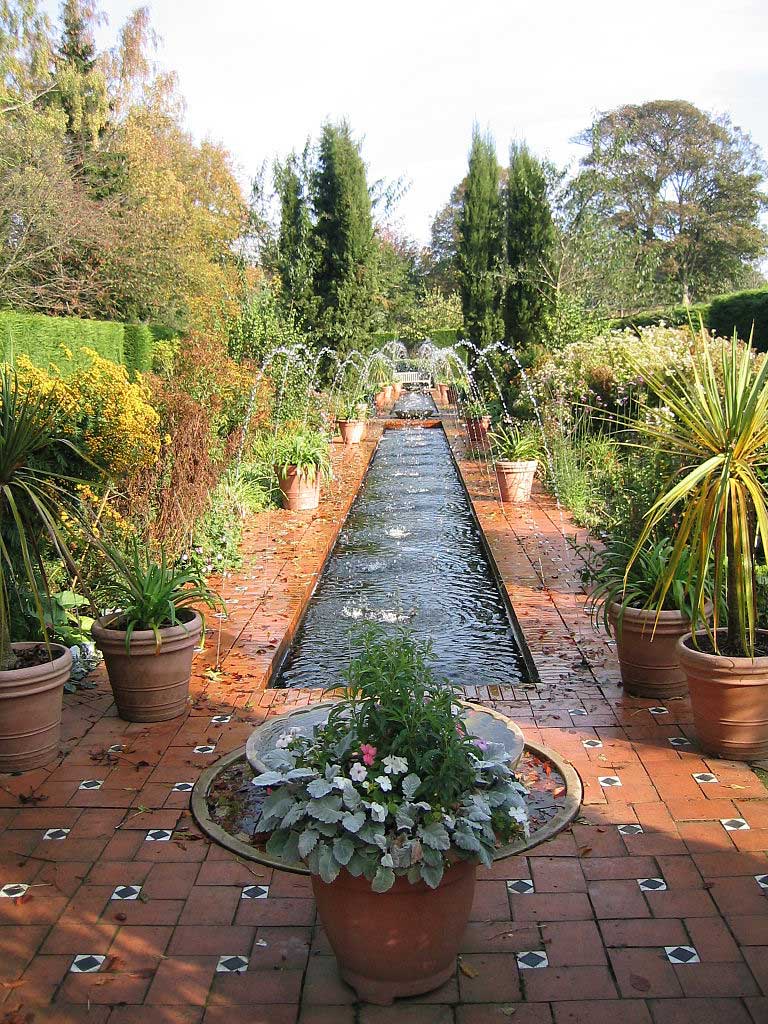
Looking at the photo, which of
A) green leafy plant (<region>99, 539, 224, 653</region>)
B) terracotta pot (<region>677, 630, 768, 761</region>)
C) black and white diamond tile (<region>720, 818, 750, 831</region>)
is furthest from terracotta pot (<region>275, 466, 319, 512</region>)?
black and white diamond tile (<region>720, 818, 750, 831</region>)

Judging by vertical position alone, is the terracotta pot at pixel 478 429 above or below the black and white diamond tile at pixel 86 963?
above

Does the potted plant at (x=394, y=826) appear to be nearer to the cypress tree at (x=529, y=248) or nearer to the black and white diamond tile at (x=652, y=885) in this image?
the black and white diamond tile at (x=652, y=885)

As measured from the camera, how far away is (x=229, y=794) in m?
3.30

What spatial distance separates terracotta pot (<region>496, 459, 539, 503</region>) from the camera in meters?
9.11

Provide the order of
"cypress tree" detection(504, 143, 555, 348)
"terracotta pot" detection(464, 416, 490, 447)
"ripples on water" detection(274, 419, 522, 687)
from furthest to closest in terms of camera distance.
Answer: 1. "terracotta pot" detection(464, 416, 490, 447)
2. "cypress tree" detection(504, 143, 555, 348)
3. "ripples on water" detection(274, 419, 522, 687)

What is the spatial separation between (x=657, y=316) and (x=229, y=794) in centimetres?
1609

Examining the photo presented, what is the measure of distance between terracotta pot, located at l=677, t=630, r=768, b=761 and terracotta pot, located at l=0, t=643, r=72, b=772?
2.67m

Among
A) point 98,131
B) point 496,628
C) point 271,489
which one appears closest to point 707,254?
point 98,131

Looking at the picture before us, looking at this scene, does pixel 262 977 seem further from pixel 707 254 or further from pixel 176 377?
pixel 707 254

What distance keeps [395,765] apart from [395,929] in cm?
41

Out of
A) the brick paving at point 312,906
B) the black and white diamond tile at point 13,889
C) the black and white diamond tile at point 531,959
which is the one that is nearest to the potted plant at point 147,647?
the brick paving at point 312,906

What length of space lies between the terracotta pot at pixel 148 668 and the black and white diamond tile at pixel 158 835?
101 centimetres

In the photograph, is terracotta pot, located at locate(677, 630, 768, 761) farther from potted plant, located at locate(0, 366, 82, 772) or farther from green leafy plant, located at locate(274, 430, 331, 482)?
green leafy plant, located at locate(274, 430, 331, 482)

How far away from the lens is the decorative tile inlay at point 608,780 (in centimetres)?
329
